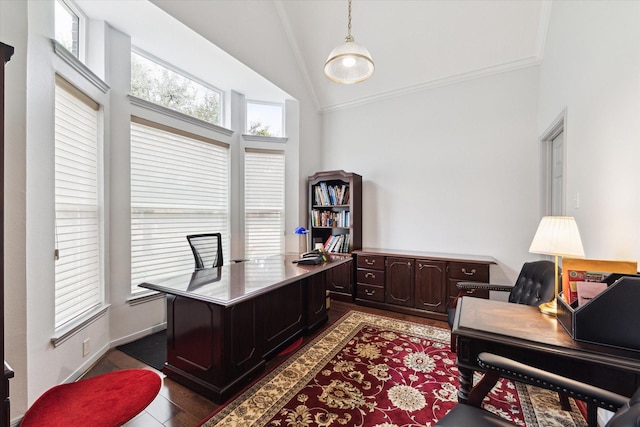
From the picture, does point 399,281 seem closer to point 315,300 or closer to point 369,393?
point 315,300

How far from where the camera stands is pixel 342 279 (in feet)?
12.5

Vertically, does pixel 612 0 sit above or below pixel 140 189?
above

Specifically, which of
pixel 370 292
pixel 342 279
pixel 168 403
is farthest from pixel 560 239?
pixel 342 279

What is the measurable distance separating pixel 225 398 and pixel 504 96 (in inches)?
166

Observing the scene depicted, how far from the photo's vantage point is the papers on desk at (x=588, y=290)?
3.91ft

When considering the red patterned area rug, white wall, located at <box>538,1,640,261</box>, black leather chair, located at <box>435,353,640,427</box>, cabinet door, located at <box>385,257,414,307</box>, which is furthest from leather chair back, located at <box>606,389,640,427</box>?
cabinet door, located at <box>385,257,414,307</box>

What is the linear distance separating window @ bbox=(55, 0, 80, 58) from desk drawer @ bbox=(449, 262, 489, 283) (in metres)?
4.27

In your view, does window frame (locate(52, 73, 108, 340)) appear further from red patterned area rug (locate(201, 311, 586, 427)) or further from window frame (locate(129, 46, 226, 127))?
red patterned area rug (locate(201, 311, 586, 427))

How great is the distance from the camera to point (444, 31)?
320cm

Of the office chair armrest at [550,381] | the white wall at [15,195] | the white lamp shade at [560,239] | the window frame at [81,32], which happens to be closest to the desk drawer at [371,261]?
the white lamp shade at [560,239]

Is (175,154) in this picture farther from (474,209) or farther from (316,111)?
(474,209)

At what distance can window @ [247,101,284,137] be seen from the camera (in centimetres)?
402

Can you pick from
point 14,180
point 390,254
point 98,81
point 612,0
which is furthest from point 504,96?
point 14,180

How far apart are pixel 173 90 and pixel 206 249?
78.4 inches
